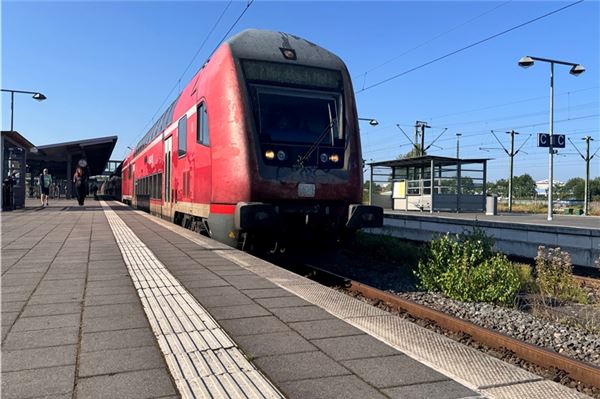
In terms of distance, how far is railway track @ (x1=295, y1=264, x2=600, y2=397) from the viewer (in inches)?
148

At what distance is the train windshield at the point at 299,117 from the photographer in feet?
25.9

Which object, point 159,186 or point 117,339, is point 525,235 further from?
point 117,339

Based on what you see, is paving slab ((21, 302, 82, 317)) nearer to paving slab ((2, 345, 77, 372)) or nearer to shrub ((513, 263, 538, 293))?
paving slab ((2, 345, 77, 372))

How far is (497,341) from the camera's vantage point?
15.2ft

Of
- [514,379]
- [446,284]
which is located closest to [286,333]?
[514,379]

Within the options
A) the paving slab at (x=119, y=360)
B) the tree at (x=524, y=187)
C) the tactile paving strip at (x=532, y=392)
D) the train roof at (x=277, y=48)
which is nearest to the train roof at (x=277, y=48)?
the train roof at (x=277, y=48)

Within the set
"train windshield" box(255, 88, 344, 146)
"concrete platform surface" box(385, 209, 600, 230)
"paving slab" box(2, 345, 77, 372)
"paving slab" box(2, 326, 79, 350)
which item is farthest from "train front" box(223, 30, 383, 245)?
"concrete platform surface" box(385, 209, 600, 230)

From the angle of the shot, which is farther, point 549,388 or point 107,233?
point 107,233

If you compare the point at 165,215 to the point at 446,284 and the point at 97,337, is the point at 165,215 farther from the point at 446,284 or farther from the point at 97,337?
the point at 97,337

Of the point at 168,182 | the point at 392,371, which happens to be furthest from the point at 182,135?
the point at 392,371

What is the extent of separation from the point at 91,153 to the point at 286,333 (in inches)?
1552

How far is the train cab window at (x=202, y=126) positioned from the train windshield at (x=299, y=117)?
1.31 metres

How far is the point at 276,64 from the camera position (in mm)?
8211

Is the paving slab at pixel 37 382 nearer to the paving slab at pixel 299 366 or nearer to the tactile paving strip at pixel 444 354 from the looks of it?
the paving slab at pixel 299 366
